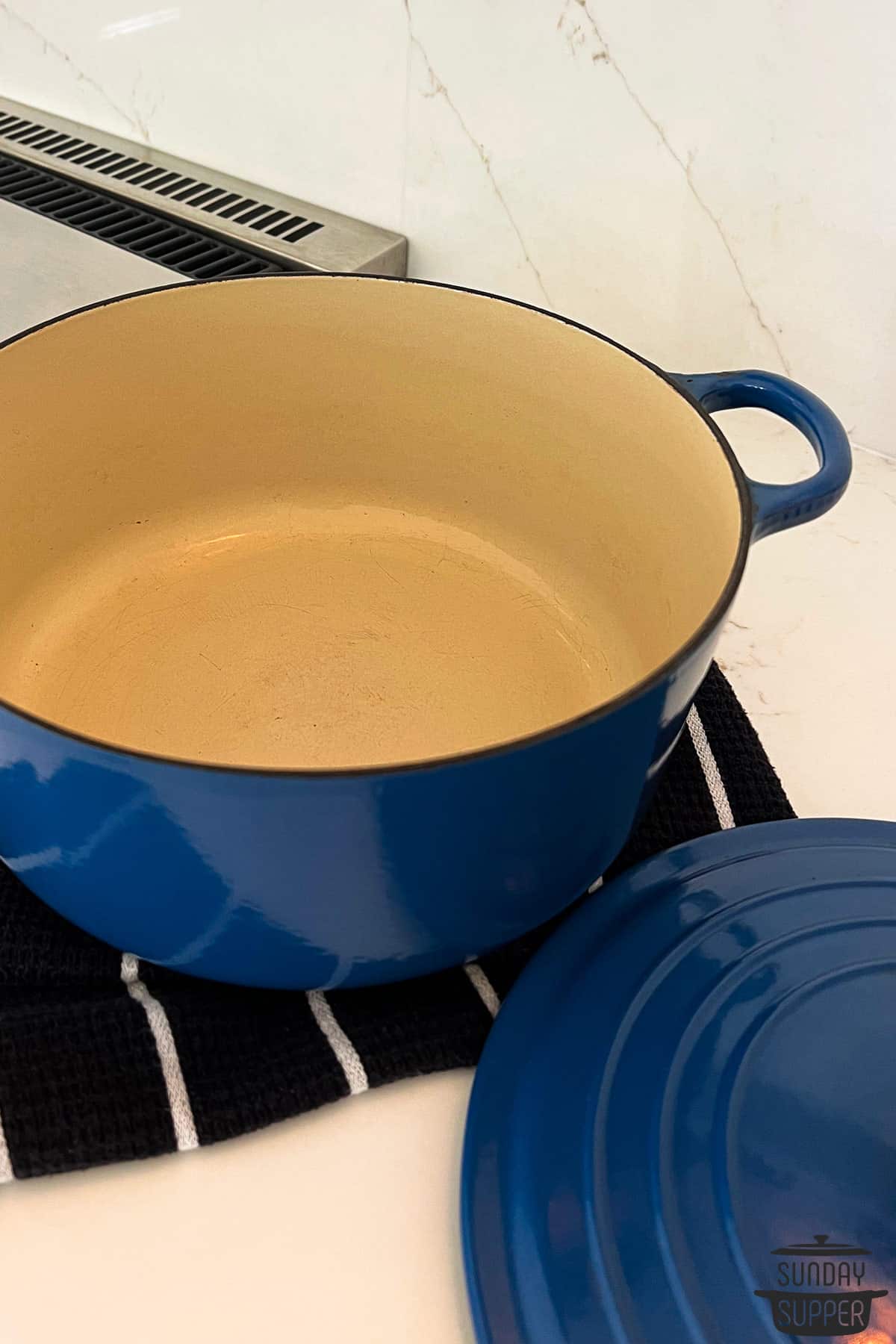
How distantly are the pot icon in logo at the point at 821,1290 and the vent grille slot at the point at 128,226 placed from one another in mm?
A: 744

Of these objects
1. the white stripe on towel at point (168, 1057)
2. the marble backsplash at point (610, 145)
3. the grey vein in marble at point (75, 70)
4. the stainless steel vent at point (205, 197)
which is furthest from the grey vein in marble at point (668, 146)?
the white stripe on towel at point (168, 1057)

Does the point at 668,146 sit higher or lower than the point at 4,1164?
higher

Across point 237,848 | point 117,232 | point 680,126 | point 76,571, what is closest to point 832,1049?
point 237,848

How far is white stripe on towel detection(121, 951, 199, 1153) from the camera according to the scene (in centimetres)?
38

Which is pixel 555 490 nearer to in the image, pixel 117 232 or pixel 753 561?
pixel 753 561

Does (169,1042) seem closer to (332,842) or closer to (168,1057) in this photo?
(168,1057)

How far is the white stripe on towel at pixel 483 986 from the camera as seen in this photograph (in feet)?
1.38

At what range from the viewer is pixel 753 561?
27.4 inches

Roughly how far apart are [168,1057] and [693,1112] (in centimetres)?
19

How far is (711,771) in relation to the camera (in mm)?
508

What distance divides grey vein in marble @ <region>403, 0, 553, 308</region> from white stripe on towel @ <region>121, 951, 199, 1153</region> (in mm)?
604

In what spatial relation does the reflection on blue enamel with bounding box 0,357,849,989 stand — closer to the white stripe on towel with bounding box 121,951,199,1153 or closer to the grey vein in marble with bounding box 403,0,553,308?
the white stripe on towel with bounding box 121,951,199,1153

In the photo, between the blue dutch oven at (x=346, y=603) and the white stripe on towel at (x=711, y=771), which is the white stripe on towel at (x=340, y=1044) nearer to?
the blue dutch oven at (x=346, y=603)

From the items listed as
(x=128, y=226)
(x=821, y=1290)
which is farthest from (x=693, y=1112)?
(x=128, y=226)
